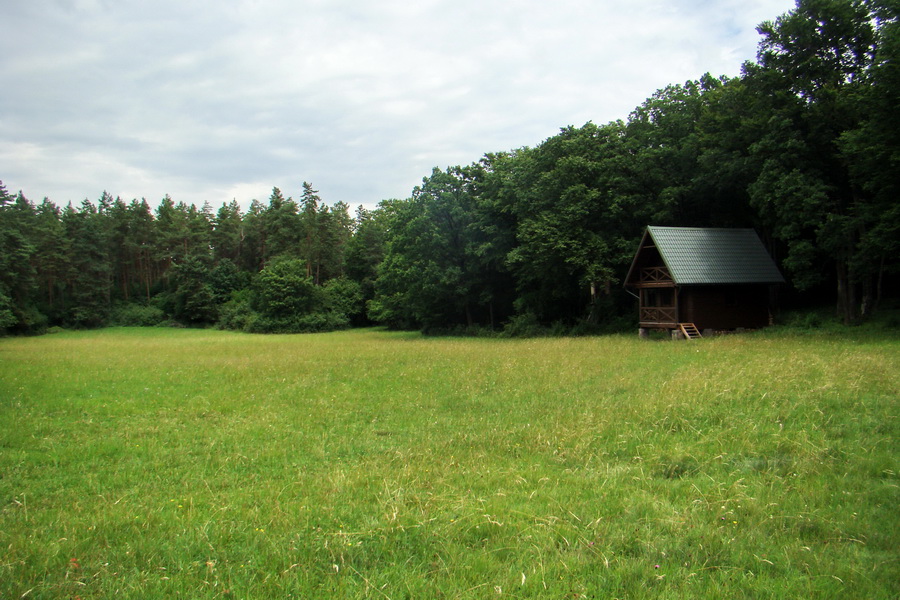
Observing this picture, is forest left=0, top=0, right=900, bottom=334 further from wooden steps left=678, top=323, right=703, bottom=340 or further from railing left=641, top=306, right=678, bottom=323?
wooden steps left=678, top=323, right=703, bottom=340

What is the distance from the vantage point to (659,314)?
31406mm

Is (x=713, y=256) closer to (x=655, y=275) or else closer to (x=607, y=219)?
(x=655, y=275)

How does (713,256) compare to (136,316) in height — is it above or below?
above

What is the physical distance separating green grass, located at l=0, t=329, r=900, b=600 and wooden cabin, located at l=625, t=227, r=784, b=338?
15819mm

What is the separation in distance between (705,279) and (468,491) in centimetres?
2693

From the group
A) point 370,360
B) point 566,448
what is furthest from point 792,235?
point 566,448

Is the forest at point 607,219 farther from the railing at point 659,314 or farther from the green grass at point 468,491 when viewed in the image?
the green grass at point 468,491

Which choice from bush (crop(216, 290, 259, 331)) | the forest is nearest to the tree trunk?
the forest

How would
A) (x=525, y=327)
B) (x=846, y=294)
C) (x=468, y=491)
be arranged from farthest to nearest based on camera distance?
(x=525, y=327) < (x=846, y=294) < (x=468, y=491)

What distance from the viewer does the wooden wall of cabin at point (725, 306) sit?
100ft

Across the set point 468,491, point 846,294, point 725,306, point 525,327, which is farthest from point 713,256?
point 468,491

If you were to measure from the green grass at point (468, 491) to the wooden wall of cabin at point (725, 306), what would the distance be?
16.2m

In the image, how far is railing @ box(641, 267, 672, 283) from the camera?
1219 inches

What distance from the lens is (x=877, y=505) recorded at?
5906mm
